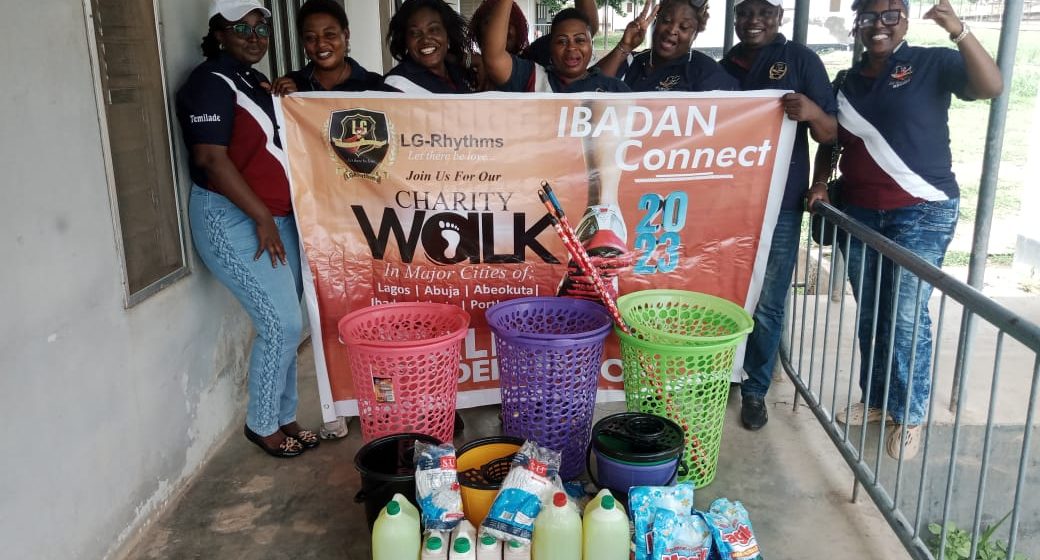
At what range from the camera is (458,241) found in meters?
3.22

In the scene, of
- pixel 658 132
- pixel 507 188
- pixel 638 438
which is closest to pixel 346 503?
pixel 638 438

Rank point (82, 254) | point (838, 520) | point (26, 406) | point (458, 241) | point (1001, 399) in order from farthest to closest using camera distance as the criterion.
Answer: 1. point (1001, 399)
2. point (458, 241)
3. point (838, 520)
4. point (82, 254)
5. point (26, 406)

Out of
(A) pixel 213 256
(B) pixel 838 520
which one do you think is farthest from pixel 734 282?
(A) pixel 213 256

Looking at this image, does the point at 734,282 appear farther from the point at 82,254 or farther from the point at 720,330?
the point at 82,254

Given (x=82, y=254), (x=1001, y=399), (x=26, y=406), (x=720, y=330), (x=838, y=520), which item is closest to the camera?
(x=26, y=406)

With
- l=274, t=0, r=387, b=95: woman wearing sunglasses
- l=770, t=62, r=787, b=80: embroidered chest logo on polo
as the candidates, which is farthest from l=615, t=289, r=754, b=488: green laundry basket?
l=274, t=0, r=387, b=95: woman wearing sunglasses

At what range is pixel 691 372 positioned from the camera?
8.95 ft

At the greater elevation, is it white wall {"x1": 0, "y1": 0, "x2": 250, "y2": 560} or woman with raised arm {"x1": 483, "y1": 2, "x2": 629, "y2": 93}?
woman with raised arm {"x1": 483, "y1": 2, "x2": 629, "y2": 93}

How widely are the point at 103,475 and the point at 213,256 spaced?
2.91ft

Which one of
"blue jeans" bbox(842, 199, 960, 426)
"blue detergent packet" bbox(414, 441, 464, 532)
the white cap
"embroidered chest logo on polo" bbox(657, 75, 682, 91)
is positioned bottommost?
"blue detergent packet" bbox(414, 441, 464, 532)

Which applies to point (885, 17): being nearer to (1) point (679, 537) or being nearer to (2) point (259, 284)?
(1) point (679, 537)

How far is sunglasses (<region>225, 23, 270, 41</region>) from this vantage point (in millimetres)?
2793

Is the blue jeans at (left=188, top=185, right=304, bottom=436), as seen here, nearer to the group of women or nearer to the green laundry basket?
the group of women

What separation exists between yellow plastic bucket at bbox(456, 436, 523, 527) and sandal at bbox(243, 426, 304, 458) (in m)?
0.95
